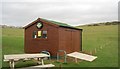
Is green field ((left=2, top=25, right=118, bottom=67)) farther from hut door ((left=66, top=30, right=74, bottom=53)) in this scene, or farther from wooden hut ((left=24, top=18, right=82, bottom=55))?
hut door ((left=66, top=30, right=74, bottom=53))

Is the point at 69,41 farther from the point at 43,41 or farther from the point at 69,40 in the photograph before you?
the point at 43,41

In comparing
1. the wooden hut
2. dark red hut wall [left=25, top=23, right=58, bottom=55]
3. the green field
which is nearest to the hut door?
the wooden hut

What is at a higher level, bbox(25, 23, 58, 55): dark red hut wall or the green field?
bbox(25, 23, 58, 55): dark red hut wall

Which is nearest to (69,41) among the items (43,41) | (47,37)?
(47,37)

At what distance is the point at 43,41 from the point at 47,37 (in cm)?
56

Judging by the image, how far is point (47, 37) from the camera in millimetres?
16266

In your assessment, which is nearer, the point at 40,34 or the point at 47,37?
the point at 47,37

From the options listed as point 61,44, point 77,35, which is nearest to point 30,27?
point 61,44

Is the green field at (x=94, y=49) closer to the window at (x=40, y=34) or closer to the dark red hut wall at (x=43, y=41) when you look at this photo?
the dark red hut wall at (x=43, y=41)

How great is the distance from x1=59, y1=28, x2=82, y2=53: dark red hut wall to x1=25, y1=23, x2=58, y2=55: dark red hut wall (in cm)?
53

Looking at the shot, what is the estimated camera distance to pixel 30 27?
17359 mm

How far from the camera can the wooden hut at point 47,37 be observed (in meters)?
15.8

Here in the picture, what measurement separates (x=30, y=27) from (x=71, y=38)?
424cm

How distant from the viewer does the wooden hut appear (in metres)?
15.8
